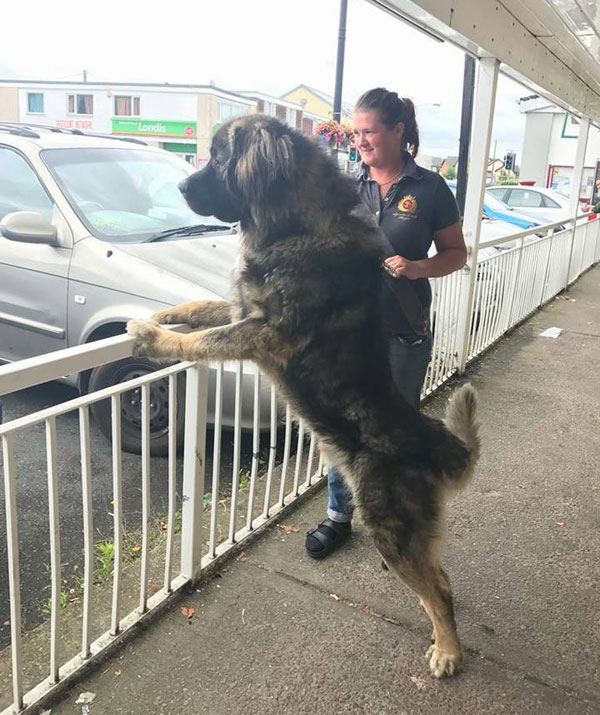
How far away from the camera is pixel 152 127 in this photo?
152 feet

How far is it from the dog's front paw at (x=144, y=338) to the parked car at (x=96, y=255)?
5.11ft

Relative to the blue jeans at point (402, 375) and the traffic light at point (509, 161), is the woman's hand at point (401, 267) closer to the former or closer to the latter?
the blue jeans at point (402, 375)

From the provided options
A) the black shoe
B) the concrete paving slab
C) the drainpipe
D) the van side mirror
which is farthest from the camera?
the drainpipe

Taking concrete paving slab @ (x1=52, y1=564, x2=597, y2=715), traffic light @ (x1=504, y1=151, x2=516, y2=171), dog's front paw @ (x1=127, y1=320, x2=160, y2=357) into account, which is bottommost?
concrete paving slab @ (x1=52, y1=564, x2=597, y2=715)

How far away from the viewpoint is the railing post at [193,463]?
2.65m

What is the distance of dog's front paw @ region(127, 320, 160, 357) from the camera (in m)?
2.31

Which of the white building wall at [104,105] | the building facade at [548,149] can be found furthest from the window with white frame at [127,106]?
the building facade at [548,149]

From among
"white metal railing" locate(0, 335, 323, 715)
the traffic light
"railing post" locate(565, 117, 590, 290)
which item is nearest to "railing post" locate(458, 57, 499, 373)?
"white metal railing" locate(0, 335, 323, 715)

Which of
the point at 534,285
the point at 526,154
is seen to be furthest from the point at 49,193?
the point at 526,154

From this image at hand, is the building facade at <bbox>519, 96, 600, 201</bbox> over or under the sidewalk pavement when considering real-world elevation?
over

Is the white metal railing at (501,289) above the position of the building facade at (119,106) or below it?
below

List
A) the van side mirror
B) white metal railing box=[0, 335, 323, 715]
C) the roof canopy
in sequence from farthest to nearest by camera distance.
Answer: the van side mirror < the roof canopy < white metal railing box=[0, 335, 323, 715]

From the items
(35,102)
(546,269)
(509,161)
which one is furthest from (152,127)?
(546,269)

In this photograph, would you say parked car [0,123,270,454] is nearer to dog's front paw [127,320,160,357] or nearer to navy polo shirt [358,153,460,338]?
navy polo shirt [358,153,460,338]
